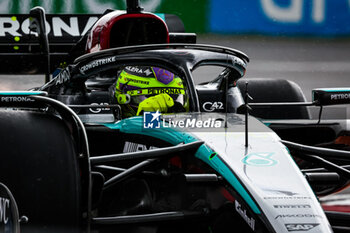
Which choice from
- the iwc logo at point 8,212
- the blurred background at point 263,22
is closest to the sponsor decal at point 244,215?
the iwc logo at point 8,212

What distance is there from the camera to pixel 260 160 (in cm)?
247

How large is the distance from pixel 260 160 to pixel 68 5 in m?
7.73

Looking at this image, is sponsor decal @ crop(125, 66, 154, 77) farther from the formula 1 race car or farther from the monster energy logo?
the monster energy logo

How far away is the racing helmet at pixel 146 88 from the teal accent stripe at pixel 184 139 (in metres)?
0.29

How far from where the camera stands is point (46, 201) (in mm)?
2256

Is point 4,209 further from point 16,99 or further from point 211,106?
point 211,106

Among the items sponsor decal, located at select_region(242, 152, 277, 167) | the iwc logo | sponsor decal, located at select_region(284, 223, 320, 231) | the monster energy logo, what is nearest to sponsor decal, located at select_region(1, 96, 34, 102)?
the iwc logo

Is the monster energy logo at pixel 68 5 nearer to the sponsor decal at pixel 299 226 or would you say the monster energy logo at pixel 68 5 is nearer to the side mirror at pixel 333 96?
the side mirror at pixel 333 96

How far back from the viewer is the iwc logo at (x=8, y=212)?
2.19m

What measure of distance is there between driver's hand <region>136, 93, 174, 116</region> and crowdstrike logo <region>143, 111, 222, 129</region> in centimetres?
21

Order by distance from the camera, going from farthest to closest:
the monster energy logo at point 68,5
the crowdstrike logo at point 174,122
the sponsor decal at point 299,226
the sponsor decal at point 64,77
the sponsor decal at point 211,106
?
the monster energy logo at point 68,5
the sponsor decal at point 211,106
the sponsor decal at point 64,77
the crowdstrike logo at point 174,122
the sponsor decal at point 299,226

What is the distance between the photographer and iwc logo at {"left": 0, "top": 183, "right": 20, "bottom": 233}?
7.18 feet

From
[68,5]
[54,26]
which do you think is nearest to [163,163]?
[54,26]

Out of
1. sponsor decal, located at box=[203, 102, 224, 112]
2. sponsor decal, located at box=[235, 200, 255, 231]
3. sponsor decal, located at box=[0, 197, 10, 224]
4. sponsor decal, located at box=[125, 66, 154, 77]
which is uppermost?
sponsor decal, located at box=[125, 66, 154, 77]
